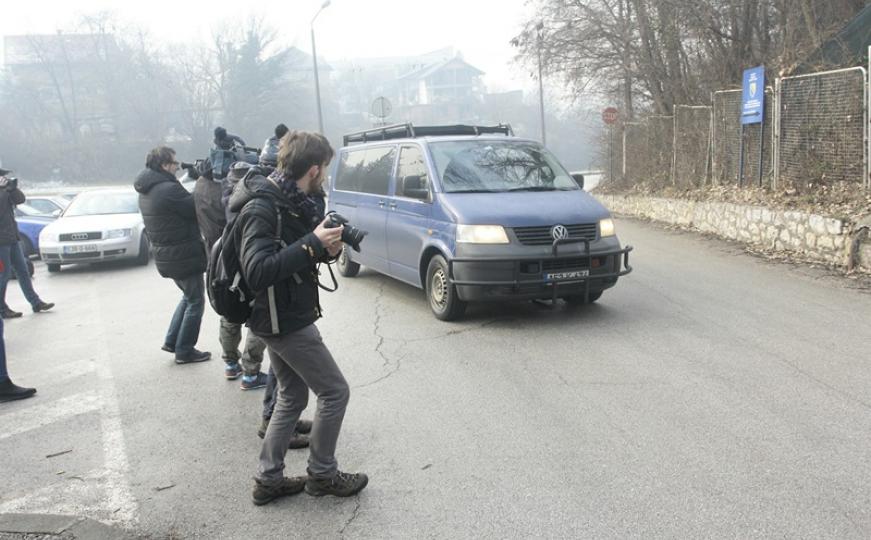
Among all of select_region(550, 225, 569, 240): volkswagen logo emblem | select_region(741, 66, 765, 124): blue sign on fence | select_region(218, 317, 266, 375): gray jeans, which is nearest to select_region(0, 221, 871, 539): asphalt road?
select_region(218, 317, 266, 375): gray jeans

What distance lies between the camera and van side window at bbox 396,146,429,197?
7.75 metres

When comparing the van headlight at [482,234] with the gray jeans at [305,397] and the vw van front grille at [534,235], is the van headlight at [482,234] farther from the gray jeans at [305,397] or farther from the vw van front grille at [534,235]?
the gray jeans at [305,397]

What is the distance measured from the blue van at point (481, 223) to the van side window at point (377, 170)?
16 millimetres

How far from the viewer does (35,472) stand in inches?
165

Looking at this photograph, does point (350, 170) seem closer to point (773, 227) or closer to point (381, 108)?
point (773, 227)

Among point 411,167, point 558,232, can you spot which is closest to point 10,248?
point 411,167

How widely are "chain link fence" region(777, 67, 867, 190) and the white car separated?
11.4 metres

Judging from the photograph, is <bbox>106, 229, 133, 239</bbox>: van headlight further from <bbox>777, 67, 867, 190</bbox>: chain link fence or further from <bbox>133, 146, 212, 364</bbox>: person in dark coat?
<bbox>777, 67, 867, 190</bbox>: chain link fence

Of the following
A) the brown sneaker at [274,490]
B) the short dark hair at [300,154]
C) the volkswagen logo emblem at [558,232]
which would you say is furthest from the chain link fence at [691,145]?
the brown sneaker at [274,490]

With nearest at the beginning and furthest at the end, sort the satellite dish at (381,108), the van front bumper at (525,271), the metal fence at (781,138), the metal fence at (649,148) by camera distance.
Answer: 1. the van front bumper at (525,271)
2. the metal fence at (781,138)
3. the metal fence at (649,148)
4. the satellite dish at (381,108)

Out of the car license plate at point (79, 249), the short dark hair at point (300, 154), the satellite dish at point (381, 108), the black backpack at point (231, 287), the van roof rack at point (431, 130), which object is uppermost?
the satellite dish at point (381, 108)

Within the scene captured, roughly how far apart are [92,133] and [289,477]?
64.8 meters

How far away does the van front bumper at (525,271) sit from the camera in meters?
6.72

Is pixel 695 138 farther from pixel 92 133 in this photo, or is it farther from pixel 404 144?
pixel 92 133
